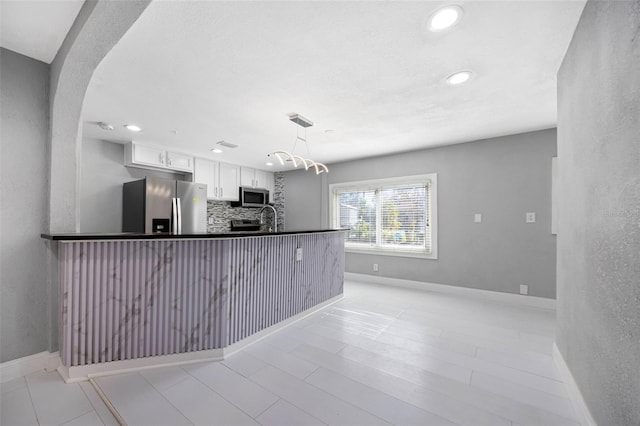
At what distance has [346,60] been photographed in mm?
1967

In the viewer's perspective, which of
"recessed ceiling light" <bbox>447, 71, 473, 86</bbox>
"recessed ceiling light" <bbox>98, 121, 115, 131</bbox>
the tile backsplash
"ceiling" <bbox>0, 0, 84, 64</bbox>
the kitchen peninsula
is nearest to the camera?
"ceiling" <bbox>0, 0, 84, 64</bbox>

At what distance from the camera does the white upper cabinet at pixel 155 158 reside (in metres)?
4.00

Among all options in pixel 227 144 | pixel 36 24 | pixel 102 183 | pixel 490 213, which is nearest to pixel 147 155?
pixel 102 183

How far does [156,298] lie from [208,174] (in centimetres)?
345

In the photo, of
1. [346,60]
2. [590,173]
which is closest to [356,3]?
[346,60]

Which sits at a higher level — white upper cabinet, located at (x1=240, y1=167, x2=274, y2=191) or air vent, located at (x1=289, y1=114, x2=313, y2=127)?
air vent, located at (x1=289, y1=114, x2=313, y2=127)

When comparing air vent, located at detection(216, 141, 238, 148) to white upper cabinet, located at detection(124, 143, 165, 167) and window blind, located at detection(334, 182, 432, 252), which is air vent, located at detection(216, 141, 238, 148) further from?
window blind, located at detection(334, 182, 432, 252)

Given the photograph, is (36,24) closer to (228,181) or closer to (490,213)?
(228,181)

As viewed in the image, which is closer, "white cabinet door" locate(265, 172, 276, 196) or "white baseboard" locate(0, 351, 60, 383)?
"white baseboard" locate(0, 351, 60, 383)

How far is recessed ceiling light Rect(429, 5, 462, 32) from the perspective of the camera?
1497mm

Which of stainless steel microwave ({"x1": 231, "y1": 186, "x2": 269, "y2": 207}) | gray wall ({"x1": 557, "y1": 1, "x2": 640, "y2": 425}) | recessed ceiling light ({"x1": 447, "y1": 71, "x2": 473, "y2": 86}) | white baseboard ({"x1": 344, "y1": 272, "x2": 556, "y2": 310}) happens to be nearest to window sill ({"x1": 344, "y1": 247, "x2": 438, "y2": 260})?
white baseboard ({"x1": 344, "y1": 272, "x2": 556, "y2": 310})

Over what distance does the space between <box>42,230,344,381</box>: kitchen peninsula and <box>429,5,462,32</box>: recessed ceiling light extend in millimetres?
2019

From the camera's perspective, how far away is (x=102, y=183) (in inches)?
156

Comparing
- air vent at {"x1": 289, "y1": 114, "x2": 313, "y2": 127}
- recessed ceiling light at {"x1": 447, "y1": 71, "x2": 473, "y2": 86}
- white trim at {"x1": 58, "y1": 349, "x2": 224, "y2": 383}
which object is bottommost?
white trim at {"x1": 58, "y1": 349, "x2": 224, "y2": 383}
